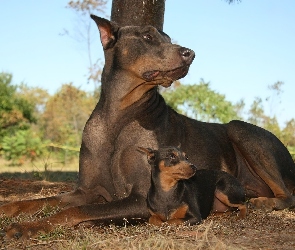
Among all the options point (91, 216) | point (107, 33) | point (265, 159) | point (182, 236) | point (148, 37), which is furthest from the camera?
point (265, 159)

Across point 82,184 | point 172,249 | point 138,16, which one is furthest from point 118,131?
point 138,16

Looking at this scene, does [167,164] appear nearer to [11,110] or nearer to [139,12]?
[139,12]

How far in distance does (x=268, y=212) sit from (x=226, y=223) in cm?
122

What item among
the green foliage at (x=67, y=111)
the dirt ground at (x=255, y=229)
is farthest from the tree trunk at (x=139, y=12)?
the green foliage at (x=67, y=111)

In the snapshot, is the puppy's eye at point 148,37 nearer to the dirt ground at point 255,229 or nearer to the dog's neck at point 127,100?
the dog's neck at point 127,100

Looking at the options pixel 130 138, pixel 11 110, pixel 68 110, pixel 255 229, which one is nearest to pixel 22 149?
pixel 11 110

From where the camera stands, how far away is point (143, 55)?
585 cm

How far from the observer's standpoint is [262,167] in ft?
23.0

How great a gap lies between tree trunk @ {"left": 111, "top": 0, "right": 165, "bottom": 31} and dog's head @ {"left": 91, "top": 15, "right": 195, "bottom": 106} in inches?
107

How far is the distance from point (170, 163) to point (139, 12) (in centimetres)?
404

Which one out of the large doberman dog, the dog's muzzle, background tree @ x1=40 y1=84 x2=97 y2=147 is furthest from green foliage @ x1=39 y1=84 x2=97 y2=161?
the dog's muzzle

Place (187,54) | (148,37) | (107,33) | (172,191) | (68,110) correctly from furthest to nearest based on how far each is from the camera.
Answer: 1. (68,110)
2. (107,33)
3. (148,37)
4. (187,54)
5. (172,191)

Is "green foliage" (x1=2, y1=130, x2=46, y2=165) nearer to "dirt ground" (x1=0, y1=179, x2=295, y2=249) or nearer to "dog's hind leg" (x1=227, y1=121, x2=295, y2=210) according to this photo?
"dirt ground" (x1=0, y1=179, x2=295, y2=249)

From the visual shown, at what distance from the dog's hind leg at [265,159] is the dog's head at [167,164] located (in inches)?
64.1
